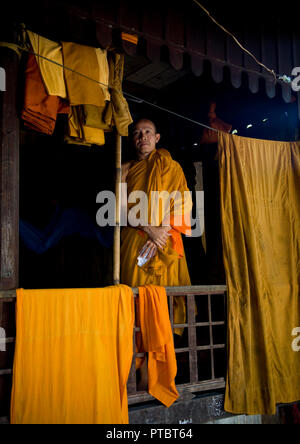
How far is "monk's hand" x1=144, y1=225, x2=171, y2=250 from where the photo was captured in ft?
12.7

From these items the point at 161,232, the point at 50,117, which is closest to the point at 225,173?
the point at 161,232

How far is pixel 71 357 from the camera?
115 inches

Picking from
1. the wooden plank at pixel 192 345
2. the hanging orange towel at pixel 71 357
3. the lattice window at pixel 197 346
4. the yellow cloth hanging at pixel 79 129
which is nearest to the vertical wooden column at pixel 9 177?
the hanging orange towel at pixel 71 357

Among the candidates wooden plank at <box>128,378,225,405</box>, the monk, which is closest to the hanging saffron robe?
the monk

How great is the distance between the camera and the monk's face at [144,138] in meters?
4.46

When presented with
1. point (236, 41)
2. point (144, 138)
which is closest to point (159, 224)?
point (144, 138)

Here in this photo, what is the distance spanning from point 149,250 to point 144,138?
4.38 feet

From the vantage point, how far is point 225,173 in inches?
161

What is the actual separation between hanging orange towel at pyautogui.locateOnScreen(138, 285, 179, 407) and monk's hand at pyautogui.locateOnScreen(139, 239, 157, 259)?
562 mm

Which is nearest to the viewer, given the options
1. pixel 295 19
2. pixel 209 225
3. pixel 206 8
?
pixel 206 8

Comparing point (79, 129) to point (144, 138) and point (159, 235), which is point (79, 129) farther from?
point (159, 235)

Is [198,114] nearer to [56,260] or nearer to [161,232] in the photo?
[161,232]

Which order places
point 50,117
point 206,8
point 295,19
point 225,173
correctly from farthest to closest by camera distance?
point 295,19, point 225,173, point 206,8, point 50,117
